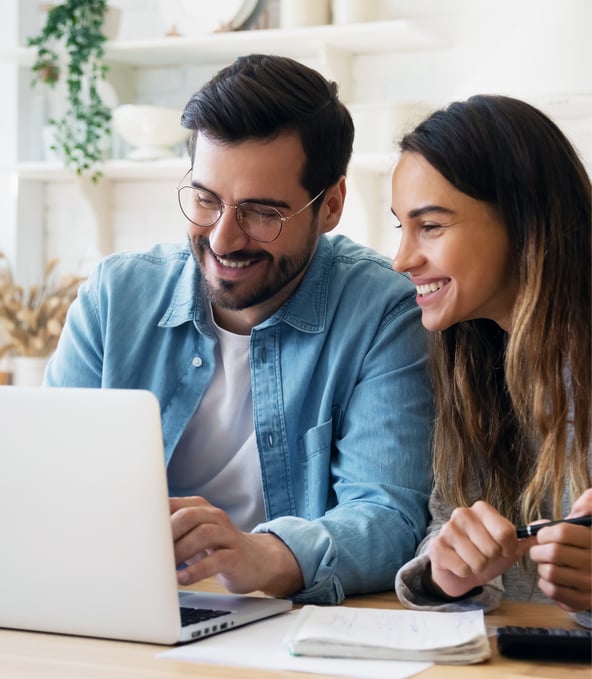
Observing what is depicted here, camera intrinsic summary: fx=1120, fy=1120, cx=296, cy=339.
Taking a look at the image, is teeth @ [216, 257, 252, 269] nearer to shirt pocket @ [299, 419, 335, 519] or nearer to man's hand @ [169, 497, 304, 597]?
shirt pocket @ [299, 419, 335, 519]

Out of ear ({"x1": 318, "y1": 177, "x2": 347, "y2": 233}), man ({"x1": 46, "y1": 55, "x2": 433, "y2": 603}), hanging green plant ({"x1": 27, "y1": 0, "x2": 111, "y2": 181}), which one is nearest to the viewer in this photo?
man ({"x1": 46, "y1": 55, "x2": 433, "y2": 603})

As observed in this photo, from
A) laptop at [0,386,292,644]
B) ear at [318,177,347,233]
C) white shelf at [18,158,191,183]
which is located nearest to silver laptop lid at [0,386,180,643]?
laptop at [0,386,292,644]

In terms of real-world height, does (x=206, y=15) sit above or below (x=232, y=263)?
above

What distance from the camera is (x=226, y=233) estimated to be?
1674 millimetres

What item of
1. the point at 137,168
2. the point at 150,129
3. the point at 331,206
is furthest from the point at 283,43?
the point at 331,206

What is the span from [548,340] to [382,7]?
1.82 metres

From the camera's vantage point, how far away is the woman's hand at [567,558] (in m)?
1.19

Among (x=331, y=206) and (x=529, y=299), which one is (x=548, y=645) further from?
(x=331, y=206)

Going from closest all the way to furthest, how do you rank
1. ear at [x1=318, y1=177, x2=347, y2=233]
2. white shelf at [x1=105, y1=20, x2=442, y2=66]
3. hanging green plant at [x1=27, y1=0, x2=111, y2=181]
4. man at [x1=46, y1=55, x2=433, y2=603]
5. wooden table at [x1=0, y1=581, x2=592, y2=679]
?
wooden table at [x1=0, y1=581, x2=592, y2=679] < man at [x1=46, y1=55, x2=433, y2=603] < ear at [x1=318, y1=177, x2=347, y2=233] < white shelf at [x1=105, y1=20, x2=442, y2=66] < hanging green plant at [x1=27, y1=0, x2=111, y2=181]

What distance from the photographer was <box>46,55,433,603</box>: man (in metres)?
1.66

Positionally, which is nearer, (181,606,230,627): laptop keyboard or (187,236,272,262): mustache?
(181,606,230,627): laptop keyboard

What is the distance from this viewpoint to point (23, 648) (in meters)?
Result: 1.13

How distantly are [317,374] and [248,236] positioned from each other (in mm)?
236

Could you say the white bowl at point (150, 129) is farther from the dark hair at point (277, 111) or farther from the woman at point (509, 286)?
the woman at point (509, 286)
